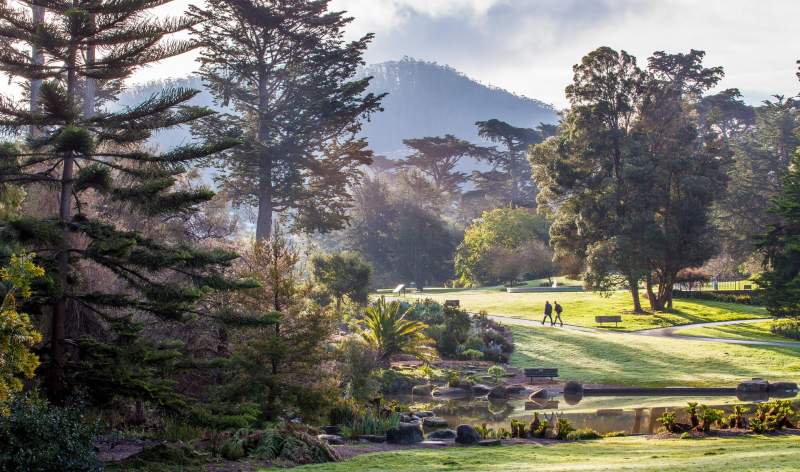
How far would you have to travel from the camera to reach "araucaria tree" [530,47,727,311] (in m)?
42.1

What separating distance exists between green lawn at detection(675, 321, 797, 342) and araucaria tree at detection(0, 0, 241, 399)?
97.3ft

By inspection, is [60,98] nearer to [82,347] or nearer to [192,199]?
[192,199]

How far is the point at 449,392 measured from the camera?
25.2m

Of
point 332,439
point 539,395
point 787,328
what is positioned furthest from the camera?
point 787,328

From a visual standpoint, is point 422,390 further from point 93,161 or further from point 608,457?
point 93,161

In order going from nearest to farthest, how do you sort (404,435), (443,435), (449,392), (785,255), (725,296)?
(404,435) < (443,435) < (449,392) < (785,255) < (725,296)

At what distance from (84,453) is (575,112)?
39.3 m

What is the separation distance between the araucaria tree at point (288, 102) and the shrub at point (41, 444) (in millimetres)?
28686

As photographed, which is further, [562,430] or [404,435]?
[562,430]

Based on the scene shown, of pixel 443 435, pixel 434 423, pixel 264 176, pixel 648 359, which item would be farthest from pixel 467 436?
pixel 264 176

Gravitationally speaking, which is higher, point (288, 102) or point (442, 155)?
point (442, 155)

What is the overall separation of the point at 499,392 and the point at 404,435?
10.8 meters

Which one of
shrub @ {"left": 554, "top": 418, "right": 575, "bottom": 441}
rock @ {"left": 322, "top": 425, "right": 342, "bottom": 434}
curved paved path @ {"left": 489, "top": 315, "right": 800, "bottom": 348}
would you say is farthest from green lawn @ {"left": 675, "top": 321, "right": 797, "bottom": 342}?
rock @ {"left": 322, "top": 425, "right": 342, "bottom": 434}

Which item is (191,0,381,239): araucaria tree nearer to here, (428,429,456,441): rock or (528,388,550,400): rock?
(528,388,550,400): rock
